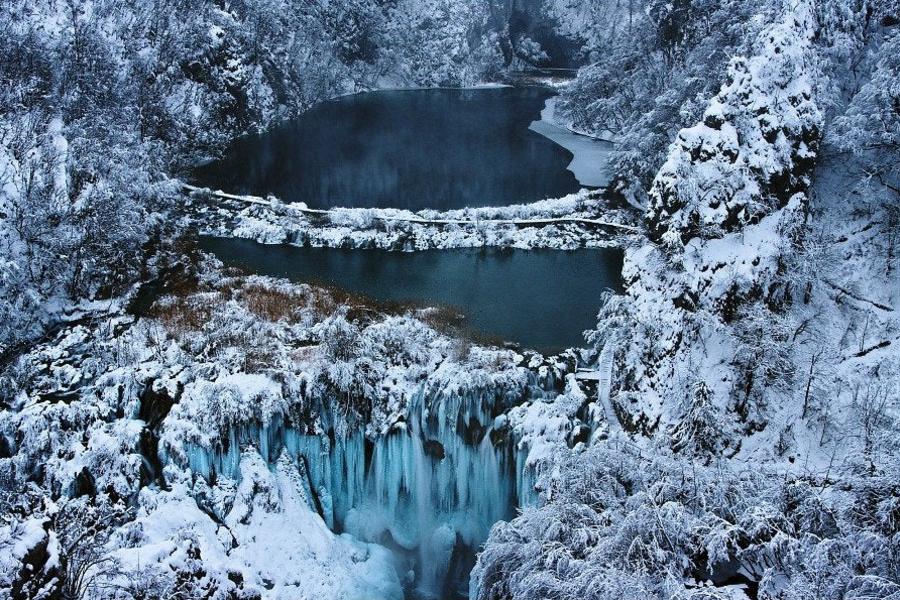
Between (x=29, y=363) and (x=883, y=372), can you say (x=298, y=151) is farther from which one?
(x=883, y=372)

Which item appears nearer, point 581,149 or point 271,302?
point 271,302

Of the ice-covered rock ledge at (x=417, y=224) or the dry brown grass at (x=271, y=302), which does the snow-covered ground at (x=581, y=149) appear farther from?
the dry brown grass at (x=271, y=302)

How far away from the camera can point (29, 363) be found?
20.8 m

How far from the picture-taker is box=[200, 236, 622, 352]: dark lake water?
25.8 m

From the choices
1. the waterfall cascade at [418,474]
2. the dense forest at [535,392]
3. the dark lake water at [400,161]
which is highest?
the dark lake water at [400,161]

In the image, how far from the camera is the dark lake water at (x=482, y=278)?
25.8m

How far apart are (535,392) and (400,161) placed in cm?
3334

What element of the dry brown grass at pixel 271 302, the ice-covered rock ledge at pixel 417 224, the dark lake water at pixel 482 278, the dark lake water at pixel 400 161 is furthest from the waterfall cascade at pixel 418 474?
the dark lake water at pixel 400 161

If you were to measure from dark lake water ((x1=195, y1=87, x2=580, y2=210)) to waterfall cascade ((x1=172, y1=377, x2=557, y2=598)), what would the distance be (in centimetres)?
2248

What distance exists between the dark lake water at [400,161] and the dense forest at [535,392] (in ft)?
45.2

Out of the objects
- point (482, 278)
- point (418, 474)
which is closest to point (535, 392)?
point (418, 474)

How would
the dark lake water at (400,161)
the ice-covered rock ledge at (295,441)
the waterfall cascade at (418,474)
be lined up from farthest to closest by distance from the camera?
the dark lake water at (400,161)
the waterfall cascade at (418,474)
the ice-covered rock ledge at (295,441)

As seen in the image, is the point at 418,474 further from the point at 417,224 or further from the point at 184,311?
the point at 417,224

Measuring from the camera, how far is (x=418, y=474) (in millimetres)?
20125
